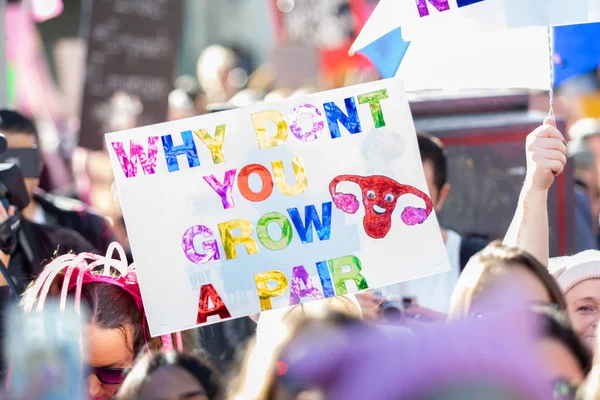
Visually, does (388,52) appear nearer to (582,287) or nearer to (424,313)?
(424,313)

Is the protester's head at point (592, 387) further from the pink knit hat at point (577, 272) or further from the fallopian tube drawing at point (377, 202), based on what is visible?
the fallopian tube drawing at point (377, 202)

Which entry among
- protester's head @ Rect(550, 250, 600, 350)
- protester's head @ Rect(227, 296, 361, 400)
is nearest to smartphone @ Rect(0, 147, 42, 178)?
protester's head @ Rect(550, 250, 600, 350)

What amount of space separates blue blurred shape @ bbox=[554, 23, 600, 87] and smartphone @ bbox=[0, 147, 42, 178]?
7.03ft

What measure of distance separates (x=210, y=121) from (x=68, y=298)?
70 centimetres

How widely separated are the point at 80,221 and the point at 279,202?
1976mm

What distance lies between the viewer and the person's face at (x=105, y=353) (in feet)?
10.1

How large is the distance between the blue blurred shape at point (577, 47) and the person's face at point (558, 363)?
2802 mm

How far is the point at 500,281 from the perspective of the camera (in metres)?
2.63

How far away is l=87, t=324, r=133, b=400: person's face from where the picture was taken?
308 cm

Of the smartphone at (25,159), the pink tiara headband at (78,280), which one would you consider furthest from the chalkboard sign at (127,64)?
the pink tiara headband at (78,280)

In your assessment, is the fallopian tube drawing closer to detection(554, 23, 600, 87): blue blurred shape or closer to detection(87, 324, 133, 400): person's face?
detection(87, 324, 133, 400): person's face

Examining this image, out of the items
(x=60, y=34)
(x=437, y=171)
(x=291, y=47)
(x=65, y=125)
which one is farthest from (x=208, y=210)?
(x=60, y=34)

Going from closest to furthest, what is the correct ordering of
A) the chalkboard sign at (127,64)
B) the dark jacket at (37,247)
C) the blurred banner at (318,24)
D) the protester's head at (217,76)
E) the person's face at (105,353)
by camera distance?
the person's face at (105,353)
the dark jacket at (37,247)
the chalkboard sign at (127,64)
the protester's head at (217,76)
the blurred banner at (318,24)

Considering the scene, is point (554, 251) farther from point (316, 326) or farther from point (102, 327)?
point (316, 326)
